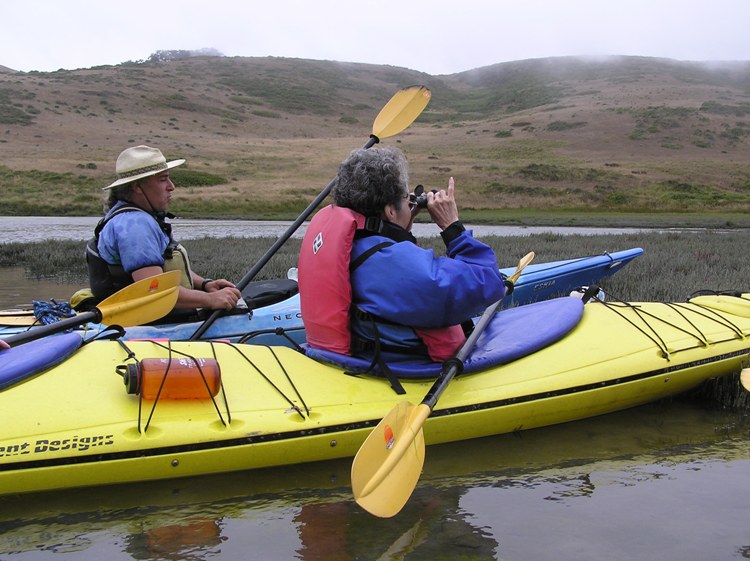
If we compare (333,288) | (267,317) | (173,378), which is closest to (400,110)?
(267,317)

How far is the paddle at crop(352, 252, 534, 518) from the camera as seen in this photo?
2.70 meters

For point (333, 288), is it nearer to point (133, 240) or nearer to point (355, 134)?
point (133, 240)

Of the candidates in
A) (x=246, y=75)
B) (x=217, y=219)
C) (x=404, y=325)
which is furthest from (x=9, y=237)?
(x=246, y=75)

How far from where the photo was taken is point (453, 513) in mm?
3055

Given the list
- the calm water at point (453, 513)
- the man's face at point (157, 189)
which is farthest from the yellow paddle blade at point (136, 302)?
the calm water at point (453, 513)

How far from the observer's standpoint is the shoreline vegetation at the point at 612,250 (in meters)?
7.23

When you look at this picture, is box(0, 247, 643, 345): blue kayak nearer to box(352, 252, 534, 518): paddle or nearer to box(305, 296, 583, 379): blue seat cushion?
box(305, 296, 583, 379): blue seat cushion

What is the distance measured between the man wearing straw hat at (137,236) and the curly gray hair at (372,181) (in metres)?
1.39

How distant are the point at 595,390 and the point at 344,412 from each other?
1469 millimetres

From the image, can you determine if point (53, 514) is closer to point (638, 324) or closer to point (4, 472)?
point (4, 472)

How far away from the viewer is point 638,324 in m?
4.46

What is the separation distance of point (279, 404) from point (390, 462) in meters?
0.71

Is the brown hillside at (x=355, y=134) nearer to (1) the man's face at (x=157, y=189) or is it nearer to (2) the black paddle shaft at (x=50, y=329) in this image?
(1) the man's face at (x=157, y=189)

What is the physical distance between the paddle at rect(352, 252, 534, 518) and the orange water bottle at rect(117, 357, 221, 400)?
81 centimetres
